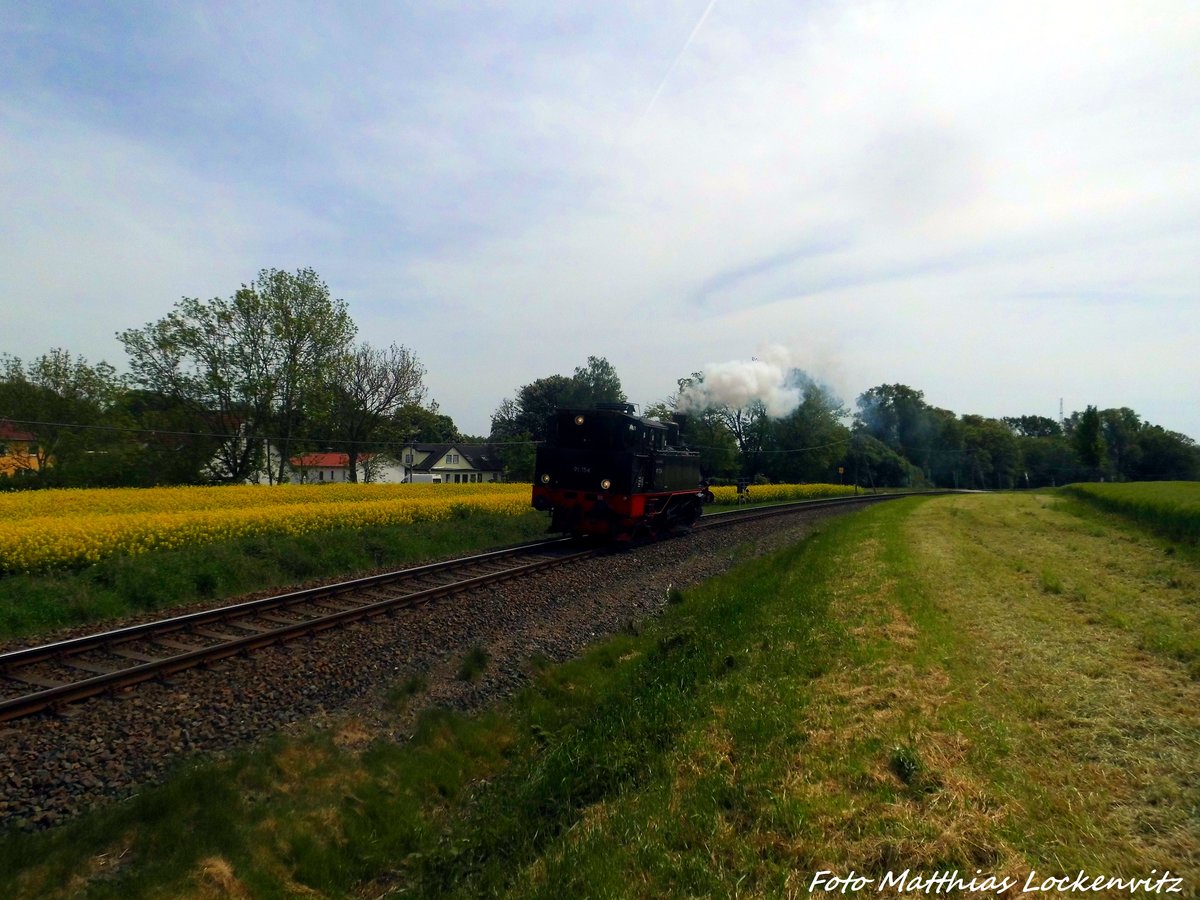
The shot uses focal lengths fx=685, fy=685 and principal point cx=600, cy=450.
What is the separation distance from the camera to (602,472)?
715 inches

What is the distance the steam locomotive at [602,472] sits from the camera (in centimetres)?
1797

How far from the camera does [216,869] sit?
4.55 metres

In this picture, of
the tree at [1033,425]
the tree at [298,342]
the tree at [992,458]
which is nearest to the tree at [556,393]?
the tree at [298,342]

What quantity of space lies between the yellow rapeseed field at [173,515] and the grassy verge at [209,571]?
53 cm

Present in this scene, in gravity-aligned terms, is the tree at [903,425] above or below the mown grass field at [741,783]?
above

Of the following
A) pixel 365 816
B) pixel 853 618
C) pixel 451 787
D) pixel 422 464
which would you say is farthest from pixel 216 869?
pixel 422 464

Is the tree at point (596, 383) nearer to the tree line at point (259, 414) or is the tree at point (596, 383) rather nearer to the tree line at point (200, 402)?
the tree line at point (259, 414)

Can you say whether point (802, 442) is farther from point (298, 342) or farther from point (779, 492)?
point (298, 342)

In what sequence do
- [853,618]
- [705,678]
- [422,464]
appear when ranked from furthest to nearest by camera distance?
[422,464]
[853,618]
[705,678]

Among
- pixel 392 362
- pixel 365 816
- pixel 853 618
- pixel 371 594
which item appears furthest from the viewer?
pixel 392 362

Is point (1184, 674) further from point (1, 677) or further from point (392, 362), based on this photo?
point (392, 362)

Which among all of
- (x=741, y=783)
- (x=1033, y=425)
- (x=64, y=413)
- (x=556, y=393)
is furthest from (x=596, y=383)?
(x=1033, y=425)

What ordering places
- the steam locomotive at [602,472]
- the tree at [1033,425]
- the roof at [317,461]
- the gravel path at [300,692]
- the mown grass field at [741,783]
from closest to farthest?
the mown grass field at [741,783] < the gravel path at [300,692] < the steam locomotive at [602,472] < the roof at [317,461] < the tree at [1033,425]

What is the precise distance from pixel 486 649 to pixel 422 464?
240 ft
